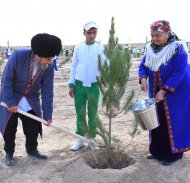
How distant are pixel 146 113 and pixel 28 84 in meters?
1.45

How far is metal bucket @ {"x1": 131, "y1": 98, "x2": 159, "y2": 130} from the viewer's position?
4.08 metres

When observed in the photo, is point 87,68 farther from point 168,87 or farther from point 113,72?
point 168,87

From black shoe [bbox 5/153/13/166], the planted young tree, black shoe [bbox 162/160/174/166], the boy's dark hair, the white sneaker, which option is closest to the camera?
the boy's dark hair

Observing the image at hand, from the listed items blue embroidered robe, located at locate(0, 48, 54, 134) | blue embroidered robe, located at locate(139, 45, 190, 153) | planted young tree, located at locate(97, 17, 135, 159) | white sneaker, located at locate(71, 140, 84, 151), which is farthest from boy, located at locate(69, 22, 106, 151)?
blue embroidered robe, located at locate(139, 45, 190, 153)

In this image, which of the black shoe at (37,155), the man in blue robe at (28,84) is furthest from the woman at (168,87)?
the black shoe at (37,155)

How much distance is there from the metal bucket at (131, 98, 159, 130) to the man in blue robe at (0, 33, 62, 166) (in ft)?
3.54

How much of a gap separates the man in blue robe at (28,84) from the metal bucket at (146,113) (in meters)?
1.08

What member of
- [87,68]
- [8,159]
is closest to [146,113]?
[87,68]

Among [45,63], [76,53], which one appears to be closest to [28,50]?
[45,63]

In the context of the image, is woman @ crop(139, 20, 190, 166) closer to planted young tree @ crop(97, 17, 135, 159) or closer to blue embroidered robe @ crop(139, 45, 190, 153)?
blue embroidered robe @ crop(139, 45, 190, 153)

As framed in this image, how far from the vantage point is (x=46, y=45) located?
155 inches

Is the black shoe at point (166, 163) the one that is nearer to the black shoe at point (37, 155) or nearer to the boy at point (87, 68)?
the boy at point (87, 68)

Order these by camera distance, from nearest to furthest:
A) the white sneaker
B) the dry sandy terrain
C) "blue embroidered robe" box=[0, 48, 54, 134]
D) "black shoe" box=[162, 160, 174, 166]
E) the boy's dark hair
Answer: the boy's dark hair < the dry sandy terrain < "blue embroidered robe" box=[0, 48, 54, 134] < "black shoe" box=[162, 160, 174, 166] < the white sneaker

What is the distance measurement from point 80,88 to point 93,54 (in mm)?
493
